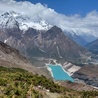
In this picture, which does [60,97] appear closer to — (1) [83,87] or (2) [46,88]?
(2) [46,88]

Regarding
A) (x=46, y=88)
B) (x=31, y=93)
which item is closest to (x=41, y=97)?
(x=31, y=93)

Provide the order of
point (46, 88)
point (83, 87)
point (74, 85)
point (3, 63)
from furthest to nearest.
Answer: point (3, 63) → point (74, 85) → point (83, 87) → point (46, 88)

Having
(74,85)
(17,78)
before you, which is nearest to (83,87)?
(74,85)

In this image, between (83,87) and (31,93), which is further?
(83,87)

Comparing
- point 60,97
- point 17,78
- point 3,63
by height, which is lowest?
point 60,97

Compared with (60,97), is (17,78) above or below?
above

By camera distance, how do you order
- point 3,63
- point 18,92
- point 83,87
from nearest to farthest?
point 18,92 < point 83,87 < point 3,63

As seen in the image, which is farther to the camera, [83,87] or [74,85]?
[74,85]

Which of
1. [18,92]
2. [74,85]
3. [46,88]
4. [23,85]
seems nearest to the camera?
[18,92]

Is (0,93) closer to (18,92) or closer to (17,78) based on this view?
(18,92)
